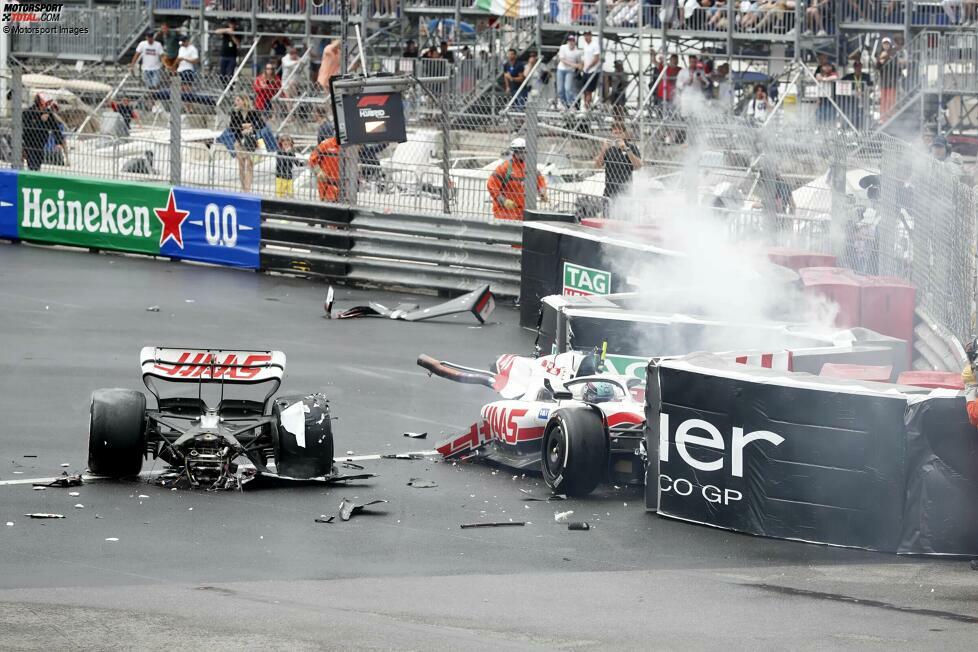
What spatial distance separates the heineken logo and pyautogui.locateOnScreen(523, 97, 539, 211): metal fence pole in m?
2.61

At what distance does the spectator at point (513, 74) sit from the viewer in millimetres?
30141

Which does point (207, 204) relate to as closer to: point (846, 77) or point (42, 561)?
point (846, 77)

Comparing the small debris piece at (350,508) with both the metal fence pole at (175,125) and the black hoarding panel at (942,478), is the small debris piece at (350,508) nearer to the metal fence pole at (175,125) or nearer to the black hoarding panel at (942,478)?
the black hoarding panel at (942,478)

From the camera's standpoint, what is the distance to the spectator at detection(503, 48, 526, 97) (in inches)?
1187

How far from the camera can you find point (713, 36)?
2841 cm

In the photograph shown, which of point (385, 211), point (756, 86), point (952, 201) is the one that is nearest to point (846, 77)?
point (756, 86)

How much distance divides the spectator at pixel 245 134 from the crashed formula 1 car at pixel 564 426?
10776 mm

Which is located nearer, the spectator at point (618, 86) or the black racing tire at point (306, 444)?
the black racing tire at point (306, 444)

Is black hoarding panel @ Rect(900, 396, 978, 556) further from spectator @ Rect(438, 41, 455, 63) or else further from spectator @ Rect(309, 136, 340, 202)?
spectator @ Rect(438, 41, 455, 63)

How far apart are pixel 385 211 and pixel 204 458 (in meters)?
11.2

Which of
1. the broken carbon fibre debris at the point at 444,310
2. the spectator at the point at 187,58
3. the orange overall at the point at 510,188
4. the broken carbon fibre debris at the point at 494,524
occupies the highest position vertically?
the spectator at the point at 187,58

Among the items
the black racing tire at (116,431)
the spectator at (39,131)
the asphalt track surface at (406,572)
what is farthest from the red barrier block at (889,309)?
the spectator at (39,131)

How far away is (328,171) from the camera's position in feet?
70.3

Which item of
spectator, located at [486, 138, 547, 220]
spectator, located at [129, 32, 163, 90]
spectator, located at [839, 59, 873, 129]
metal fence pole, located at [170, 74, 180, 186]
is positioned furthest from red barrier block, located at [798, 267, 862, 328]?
spectator, located at [129, 32, 163, 90]
